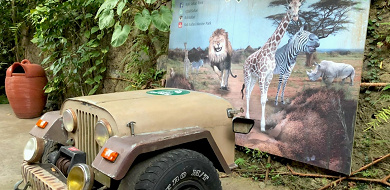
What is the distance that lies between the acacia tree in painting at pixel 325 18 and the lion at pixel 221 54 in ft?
2.51

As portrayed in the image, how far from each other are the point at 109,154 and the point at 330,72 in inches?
77.5

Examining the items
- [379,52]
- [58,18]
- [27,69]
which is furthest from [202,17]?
[27,69]

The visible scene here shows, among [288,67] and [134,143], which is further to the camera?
[288,67]

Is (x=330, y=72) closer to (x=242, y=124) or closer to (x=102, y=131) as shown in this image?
(x=242, y=124)

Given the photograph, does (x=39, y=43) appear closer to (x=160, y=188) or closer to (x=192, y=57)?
(x=192, y=57)

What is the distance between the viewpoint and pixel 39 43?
19.3 feet

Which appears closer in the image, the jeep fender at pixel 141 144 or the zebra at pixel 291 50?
the jeep fender at pixel 141 144

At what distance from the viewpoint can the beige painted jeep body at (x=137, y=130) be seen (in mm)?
1648

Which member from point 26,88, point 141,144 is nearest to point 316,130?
point 141,144

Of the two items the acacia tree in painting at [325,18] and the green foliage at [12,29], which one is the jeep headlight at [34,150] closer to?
the acacia tree in painting at [325,18]

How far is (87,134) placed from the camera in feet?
6.48

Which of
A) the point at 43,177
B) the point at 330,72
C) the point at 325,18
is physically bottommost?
the point at 43,177

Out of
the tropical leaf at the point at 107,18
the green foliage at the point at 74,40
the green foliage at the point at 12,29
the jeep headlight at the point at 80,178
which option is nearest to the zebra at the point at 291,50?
the jeep headlight at the point at 80,178

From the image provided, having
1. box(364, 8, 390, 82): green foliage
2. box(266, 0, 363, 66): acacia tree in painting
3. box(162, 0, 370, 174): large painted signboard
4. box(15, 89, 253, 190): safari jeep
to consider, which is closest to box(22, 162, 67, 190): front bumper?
box(15, 89, 253, 190): safari jeep
